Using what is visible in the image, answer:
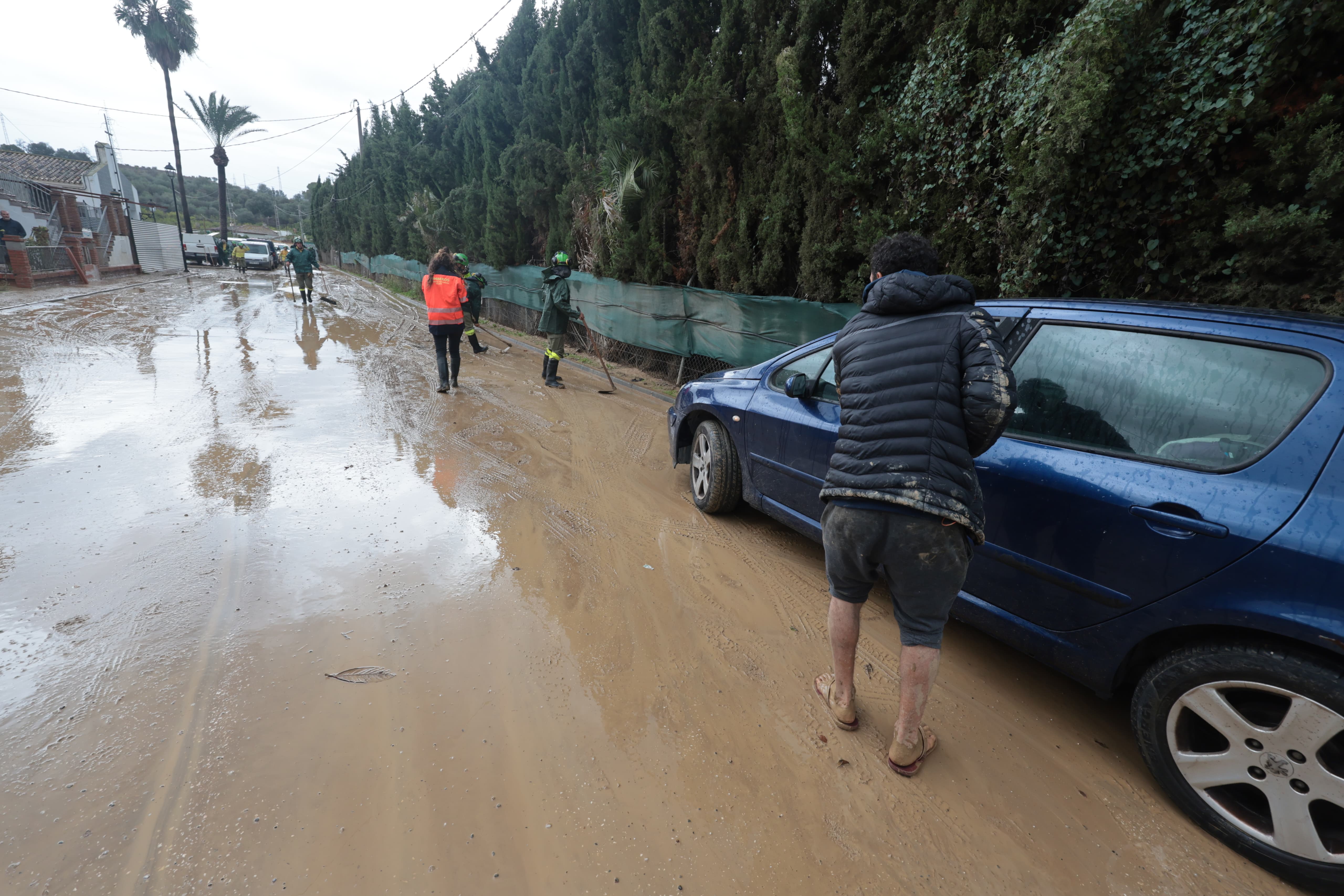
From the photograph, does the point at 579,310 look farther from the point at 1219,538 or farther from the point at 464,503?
the point at 1219,538

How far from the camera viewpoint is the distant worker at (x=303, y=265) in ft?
53.9

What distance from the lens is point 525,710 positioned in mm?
2367

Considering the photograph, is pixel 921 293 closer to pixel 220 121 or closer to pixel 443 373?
pixel 443 373

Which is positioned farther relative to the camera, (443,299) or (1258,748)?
(443,299)

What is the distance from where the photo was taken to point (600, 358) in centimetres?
920

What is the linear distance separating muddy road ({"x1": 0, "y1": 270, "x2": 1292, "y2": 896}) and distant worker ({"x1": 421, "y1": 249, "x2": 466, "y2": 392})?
10.1 ft

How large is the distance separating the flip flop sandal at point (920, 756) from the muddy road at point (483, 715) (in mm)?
37

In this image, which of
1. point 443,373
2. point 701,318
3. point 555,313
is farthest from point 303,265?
point 701,318

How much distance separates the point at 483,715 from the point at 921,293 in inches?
87.5

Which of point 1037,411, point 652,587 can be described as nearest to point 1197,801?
point 1037,411

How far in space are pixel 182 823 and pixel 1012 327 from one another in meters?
3.61

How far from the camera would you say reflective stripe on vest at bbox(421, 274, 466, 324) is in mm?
7531

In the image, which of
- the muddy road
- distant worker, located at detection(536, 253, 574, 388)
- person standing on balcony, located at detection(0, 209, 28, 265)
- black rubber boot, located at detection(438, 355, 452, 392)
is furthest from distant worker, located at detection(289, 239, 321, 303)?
the muddy road

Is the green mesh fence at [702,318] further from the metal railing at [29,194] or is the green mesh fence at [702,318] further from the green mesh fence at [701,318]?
the metal railing at [29,194]
